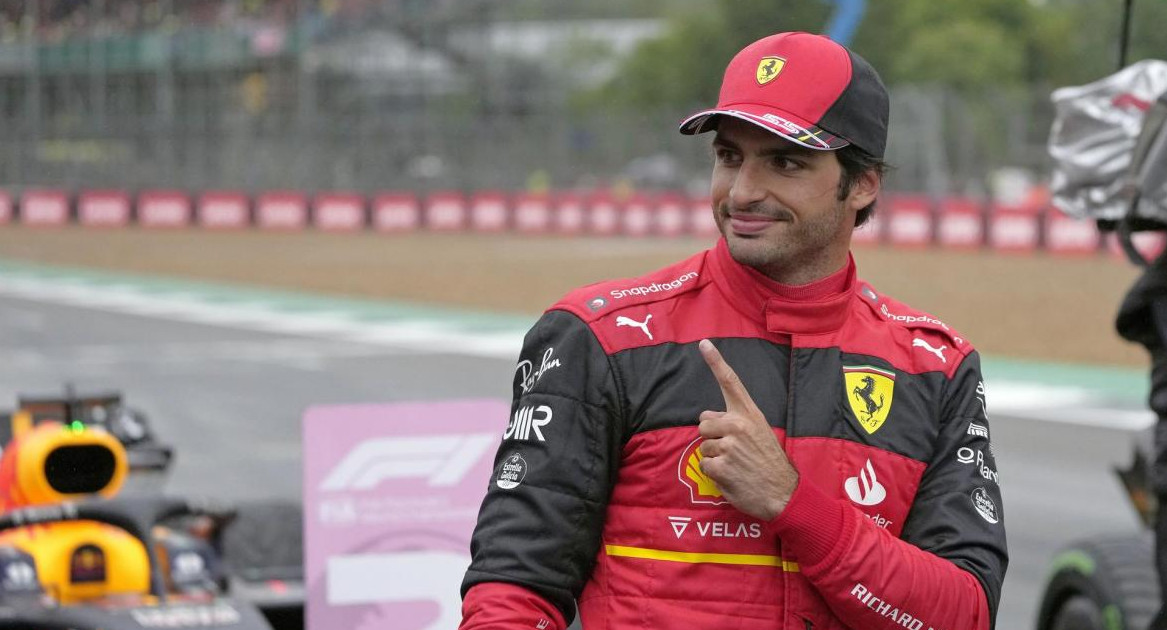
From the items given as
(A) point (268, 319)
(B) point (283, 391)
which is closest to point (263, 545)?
(B) point (283, 391)

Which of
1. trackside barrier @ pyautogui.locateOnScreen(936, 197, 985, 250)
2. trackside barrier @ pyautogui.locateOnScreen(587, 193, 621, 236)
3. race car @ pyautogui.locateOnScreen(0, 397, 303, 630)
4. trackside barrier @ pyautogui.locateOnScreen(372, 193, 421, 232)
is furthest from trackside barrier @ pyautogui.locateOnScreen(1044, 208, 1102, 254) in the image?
race car @ pyautogui.locateOnScreen(0, 397, 303, 630)

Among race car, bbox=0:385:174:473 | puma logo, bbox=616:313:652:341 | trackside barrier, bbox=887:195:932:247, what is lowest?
trackside barrier, bbox=887:195:932:247

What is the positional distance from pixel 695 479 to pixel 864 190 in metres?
0.50

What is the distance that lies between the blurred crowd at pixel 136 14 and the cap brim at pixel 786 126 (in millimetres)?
43137

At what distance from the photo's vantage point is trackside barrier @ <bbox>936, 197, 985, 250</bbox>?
31.2 metres

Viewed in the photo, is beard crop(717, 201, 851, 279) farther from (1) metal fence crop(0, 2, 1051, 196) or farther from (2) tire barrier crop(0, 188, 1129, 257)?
(2) tire barrier crop(0, 188, 1129, 257)

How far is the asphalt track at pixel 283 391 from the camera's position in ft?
32.0

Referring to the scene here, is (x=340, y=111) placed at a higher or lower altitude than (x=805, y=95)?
lower

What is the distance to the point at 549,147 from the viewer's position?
4088 centimetres

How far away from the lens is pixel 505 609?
2.27 metres

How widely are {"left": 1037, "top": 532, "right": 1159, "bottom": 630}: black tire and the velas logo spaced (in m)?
2.50

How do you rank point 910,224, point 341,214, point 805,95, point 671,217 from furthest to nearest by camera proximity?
point 341,214 → point 671,217 → point 910,224 → point 805,95

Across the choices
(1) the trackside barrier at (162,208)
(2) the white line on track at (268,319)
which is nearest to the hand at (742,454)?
(2) the white line on track at (268,319)

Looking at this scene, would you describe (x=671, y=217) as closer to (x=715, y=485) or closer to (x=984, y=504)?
(x=984, y=504)
